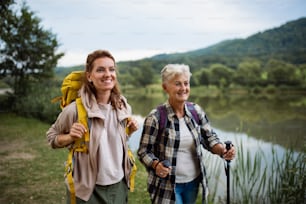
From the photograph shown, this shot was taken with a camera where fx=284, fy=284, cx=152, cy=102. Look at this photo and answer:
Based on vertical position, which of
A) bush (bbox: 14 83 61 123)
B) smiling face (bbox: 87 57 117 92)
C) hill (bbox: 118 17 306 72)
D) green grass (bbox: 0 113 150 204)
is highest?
hill (bbox: 118 17 306 72)

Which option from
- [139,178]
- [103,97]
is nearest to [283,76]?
[139,178]

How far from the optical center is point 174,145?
2080mm

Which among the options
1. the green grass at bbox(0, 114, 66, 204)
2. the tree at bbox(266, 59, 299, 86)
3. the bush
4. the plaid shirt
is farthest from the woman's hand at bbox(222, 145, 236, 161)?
the tree at bbox(266, 59, 299, 86)

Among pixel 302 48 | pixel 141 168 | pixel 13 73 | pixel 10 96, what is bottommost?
pixel 141 168

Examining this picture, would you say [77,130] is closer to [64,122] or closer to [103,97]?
[64,122]

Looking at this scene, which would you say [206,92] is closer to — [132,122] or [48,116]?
Result: [48,116]

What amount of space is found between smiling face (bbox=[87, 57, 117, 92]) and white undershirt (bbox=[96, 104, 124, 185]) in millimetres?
138

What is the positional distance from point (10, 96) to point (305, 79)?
1511 inches

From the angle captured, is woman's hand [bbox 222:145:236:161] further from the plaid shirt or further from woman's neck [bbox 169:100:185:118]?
woman's neck [bbox 169:100:185:118]

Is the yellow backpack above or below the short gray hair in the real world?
below

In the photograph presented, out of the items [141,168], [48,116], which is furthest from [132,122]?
[48,116]

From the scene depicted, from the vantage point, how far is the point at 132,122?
195 centimetres

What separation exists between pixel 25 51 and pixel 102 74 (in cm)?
1584

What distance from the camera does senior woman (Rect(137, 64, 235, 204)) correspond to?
6.84 ft
